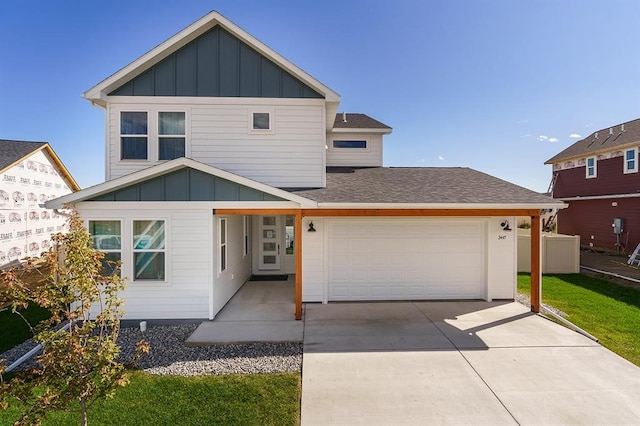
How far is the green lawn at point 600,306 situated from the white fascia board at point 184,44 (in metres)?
8.38

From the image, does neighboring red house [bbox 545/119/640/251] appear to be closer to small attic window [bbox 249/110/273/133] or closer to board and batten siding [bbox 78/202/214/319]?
small attic window [bbox 249/110/273/133]

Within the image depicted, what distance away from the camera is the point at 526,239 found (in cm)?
1177

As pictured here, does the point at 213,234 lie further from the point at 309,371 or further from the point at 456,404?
the point at 456,404

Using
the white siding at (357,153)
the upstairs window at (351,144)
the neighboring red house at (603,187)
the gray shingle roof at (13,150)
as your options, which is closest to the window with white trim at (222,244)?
the white siding at (357,153)

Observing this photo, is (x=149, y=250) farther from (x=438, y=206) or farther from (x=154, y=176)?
(x=438, y=206)

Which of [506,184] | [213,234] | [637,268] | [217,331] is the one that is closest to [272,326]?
[217,331]

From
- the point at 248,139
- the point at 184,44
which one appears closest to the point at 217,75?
the point at 184,44

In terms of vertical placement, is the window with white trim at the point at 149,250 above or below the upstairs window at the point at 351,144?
below

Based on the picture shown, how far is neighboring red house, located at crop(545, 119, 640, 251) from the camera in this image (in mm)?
16203

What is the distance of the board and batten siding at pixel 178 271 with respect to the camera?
6.87 meters

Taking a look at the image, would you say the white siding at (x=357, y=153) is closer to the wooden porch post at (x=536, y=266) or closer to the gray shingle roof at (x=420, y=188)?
the gray shingle roof at (x=420, y=188)

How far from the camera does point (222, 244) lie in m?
7.79

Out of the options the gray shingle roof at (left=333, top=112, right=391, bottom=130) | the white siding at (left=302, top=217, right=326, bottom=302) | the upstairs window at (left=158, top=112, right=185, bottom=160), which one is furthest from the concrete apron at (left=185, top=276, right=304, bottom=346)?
the gray shingle roof at (left=333, top=112, right=391, bottom=130)

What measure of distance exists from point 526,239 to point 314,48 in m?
11.6
